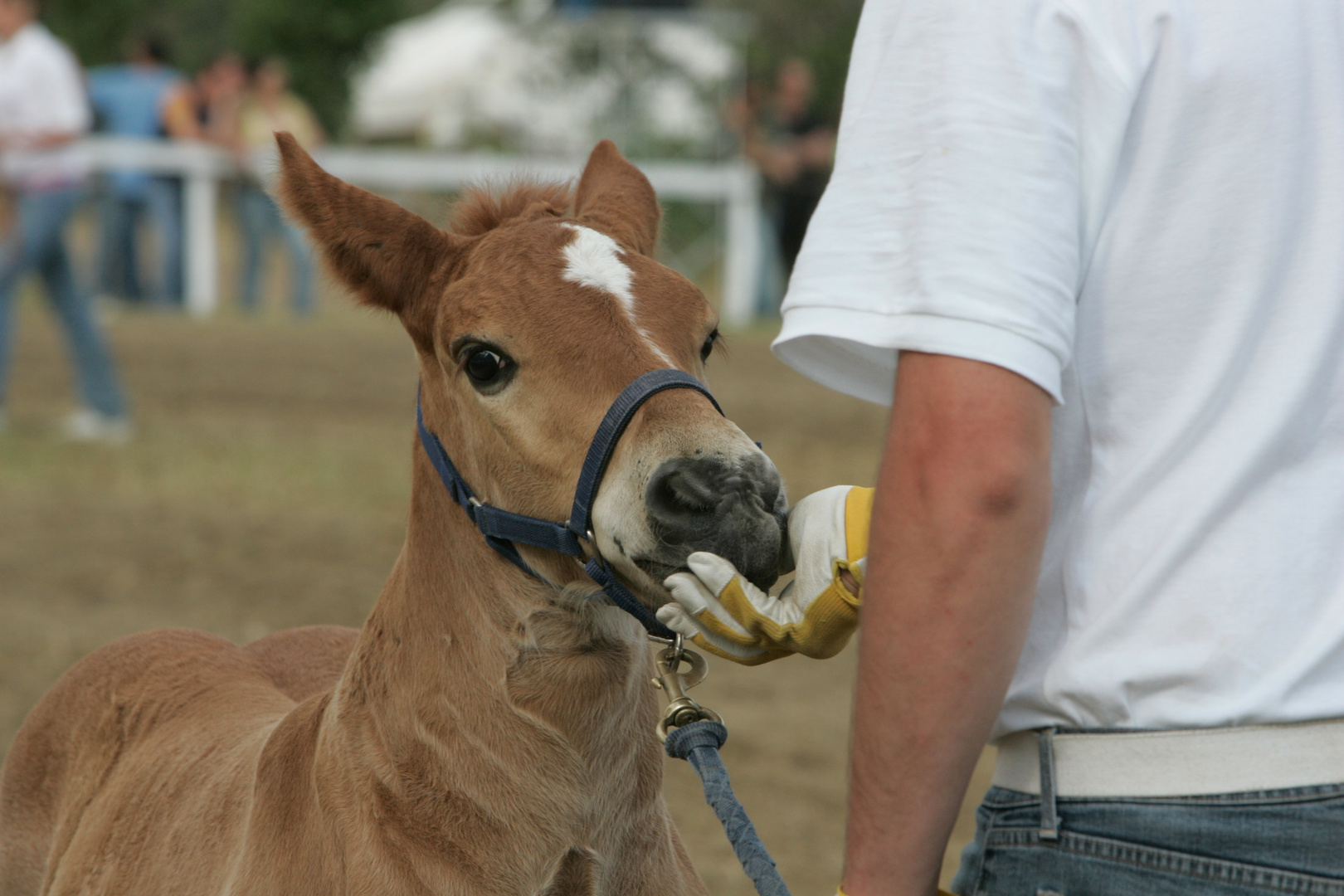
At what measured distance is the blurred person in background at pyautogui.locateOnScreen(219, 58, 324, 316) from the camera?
14.7 m

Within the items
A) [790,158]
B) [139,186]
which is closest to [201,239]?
[139,186]

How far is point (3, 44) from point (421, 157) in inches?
341

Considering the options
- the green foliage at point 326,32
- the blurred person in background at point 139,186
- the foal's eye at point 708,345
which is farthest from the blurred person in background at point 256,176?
the foal's eye at point 708,345

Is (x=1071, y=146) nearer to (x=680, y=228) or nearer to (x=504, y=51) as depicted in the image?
(x=680, y=228)

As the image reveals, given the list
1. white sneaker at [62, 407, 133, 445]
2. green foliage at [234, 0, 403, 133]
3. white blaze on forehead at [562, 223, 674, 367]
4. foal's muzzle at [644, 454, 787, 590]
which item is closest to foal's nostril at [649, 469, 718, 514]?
foal's muzzle at [644, 454, 787, 590]

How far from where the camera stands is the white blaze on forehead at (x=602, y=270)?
6.79 feet

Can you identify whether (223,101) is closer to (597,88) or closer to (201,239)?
(201,239)

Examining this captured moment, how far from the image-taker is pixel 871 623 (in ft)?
4.04

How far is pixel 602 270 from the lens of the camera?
2125 mm

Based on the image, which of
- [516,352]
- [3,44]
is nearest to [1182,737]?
[516,352]

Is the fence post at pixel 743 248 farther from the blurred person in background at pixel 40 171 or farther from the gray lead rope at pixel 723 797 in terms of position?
the gray lead rope at pixel 723 797

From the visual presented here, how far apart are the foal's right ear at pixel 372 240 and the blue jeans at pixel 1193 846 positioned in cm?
138

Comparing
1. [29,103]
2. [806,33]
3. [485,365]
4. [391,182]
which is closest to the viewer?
[485,365]

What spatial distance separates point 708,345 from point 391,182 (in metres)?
Result: 14.9
